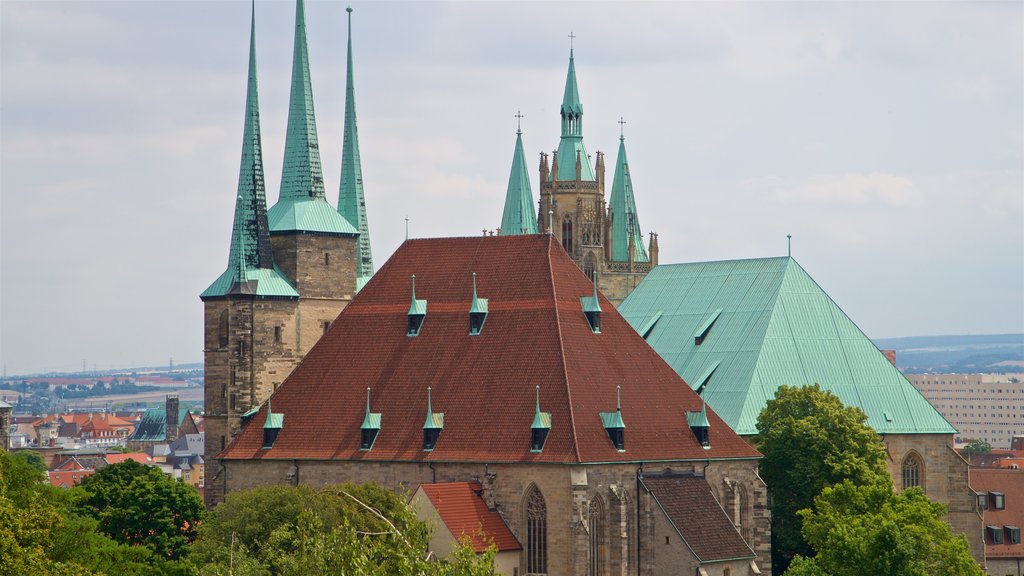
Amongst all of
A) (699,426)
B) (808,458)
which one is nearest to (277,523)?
(699,426)

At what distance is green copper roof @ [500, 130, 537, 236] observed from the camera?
148 m

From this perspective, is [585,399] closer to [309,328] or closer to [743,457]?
[743,457]

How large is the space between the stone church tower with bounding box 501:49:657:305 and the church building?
7042cm

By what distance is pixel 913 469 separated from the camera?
89750mm

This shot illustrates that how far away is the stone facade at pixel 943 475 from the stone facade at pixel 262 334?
25.7 meters

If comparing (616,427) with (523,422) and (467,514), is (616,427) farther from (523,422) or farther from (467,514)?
(467,514)

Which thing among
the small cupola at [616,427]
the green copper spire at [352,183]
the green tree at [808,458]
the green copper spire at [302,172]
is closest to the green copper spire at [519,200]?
the green copper spire at [352,183]

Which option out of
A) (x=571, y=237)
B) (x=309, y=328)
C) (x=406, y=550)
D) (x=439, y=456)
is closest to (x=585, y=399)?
(x=439, y=456)

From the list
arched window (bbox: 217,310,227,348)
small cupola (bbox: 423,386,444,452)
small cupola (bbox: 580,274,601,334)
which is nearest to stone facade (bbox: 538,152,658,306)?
arched window (bbox: 217,310,227,348)

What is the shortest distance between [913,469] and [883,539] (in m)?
27.0

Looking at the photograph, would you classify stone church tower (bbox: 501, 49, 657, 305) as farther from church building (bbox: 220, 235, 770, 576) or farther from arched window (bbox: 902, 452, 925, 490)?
church building (bbox: 220, 235, 770, 576)

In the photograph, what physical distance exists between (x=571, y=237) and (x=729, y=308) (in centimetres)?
5829

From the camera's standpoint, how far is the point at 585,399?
7175 centimetres

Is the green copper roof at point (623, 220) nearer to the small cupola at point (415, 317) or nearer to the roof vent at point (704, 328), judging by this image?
the roof vent at point (704, 328)
